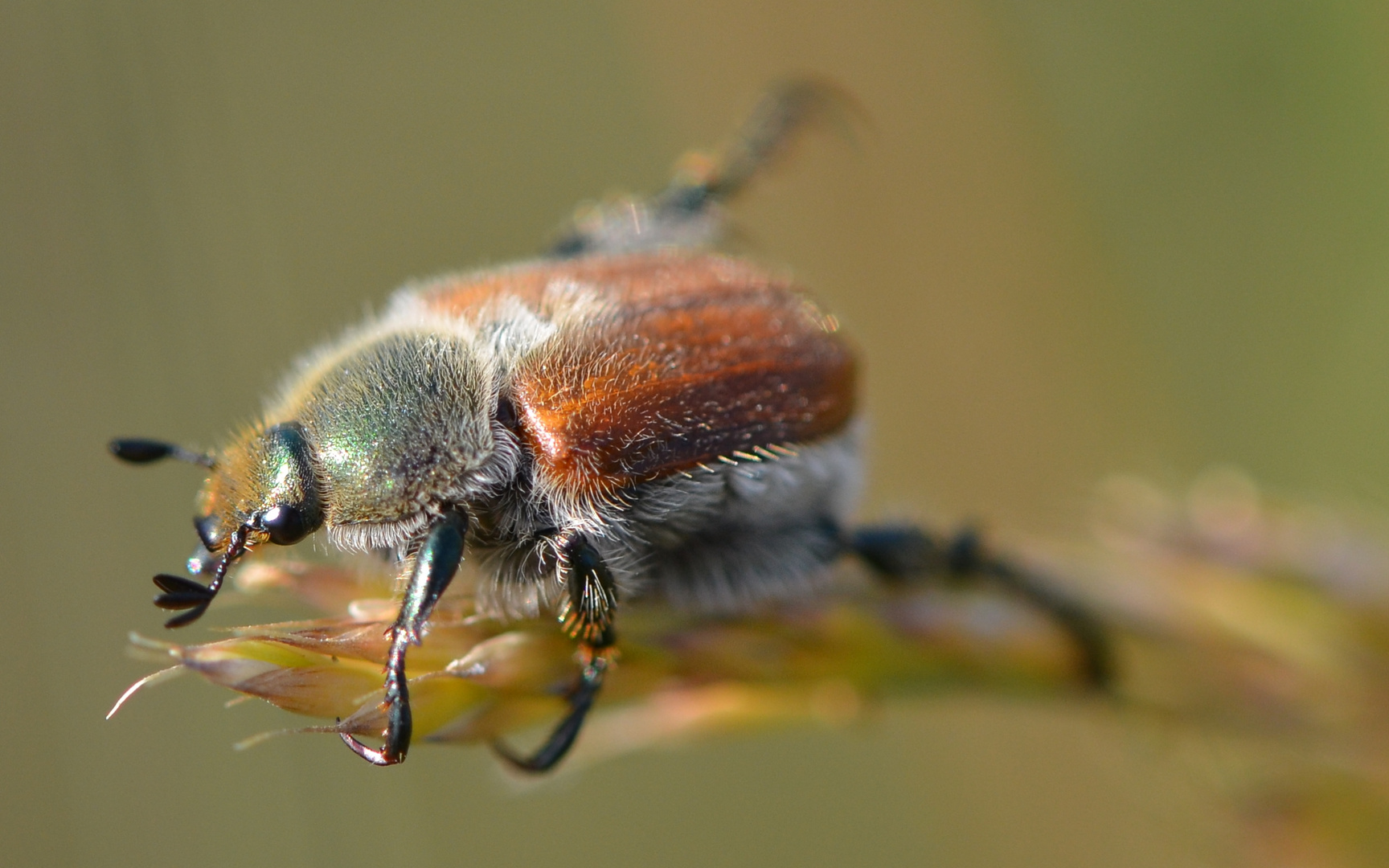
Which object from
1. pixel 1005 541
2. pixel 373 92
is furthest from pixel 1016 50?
pixel 373 92

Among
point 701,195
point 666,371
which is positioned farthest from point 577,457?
point 701,195

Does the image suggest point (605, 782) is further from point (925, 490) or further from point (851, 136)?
point (851, 136)

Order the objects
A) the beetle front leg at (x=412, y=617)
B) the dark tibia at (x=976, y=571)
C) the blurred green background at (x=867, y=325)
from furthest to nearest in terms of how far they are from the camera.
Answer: the blurred green background at (x=867, y=325) → the dark tibia at (x=976, y=571) → the beetle front leg at (x=412, y=617)

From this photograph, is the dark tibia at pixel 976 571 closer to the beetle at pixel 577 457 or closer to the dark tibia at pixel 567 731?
the beetle at pixel 577 457

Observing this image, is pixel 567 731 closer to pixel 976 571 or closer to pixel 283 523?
pixel 283 523

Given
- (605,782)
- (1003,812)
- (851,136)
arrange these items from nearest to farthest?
(851,136) → (1003,812) → (605,782)

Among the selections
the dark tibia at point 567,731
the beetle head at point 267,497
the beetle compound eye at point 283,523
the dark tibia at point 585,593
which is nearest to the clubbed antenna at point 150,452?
the beetle head at point 267,497

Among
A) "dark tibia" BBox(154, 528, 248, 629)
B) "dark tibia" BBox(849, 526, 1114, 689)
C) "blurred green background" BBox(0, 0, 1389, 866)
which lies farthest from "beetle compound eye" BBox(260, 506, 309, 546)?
"blurred green background" BBox(0, 0, 1389, 866)
